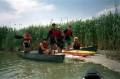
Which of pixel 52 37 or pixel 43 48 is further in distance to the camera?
pixel 52 37

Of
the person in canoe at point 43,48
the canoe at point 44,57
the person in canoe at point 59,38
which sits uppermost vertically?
the person in canoe at point 59,38

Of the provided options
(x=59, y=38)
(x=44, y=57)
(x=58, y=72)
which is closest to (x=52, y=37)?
(x=59, y=38)

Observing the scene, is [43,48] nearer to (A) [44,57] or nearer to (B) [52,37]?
(A) [44,57]

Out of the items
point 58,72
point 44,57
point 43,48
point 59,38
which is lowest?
point 58,72

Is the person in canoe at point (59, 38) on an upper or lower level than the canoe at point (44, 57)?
upper

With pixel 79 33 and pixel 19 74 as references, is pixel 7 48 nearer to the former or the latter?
pixel 79 33

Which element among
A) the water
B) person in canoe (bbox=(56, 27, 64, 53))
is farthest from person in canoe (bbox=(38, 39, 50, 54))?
person in canoe (bbox=(56, 27, 64, 53))

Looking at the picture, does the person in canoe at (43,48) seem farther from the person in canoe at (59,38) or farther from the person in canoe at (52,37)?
the person in canoe at (59,38)

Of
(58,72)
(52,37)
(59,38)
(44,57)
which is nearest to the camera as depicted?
(58,72)

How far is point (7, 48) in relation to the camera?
97.4 feet

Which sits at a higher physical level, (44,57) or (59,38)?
(59,38)

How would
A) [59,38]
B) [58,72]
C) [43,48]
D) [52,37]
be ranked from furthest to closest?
[59,38], [52,37], [43,48], [58,72]

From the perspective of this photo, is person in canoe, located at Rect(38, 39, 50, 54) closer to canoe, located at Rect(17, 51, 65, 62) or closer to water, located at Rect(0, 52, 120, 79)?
canoe, located at Rect(17, 51, 65, 62)

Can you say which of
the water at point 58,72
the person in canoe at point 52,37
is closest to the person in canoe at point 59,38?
the person in canoe at point 52,37
